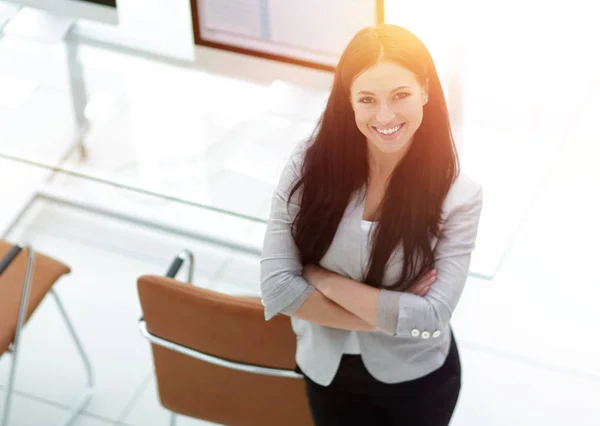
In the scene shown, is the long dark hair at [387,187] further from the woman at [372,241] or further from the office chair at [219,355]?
the office chair at [219,355]

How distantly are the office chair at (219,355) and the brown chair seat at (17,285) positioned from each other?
456mm

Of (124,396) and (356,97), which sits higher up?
(356,97)

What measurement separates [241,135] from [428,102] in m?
0.91

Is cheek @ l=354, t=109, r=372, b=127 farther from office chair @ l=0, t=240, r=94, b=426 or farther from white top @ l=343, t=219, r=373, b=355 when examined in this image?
office chair @ l=0, t=240, r=94, b=426

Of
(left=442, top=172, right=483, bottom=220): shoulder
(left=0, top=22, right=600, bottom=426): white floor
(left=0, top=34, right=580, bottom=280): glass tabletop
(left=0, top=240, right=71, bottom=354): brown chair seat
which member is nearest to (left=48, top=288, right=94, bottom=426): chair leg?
(left=0, top=22, right=600, bottom=426): white floor

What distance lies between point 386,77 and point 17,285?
1451 mm

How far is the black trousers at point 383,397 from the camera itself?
7.27 feet

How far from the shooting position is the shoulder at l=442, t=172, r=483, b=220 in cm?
205

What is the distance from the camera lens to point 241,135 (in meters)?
2.79

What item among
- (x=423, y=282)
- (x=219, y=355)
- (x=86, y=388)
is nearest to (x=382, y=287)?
(x=423, y=282)

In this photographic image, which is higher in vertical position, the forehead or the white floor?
the forehead

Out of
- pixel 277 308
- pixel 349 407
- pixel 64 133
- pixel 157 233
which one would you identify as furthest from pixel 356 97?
pixel 157 233

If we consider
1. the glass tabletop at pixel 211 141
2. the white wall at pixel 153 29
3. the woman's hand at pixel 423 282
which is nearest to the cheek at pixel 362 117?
the woman's hand at pixel 423 282

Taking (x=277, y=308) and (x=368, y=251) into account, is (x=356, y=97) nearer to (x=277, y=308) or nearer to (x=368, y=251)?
(x=368, y=251)
